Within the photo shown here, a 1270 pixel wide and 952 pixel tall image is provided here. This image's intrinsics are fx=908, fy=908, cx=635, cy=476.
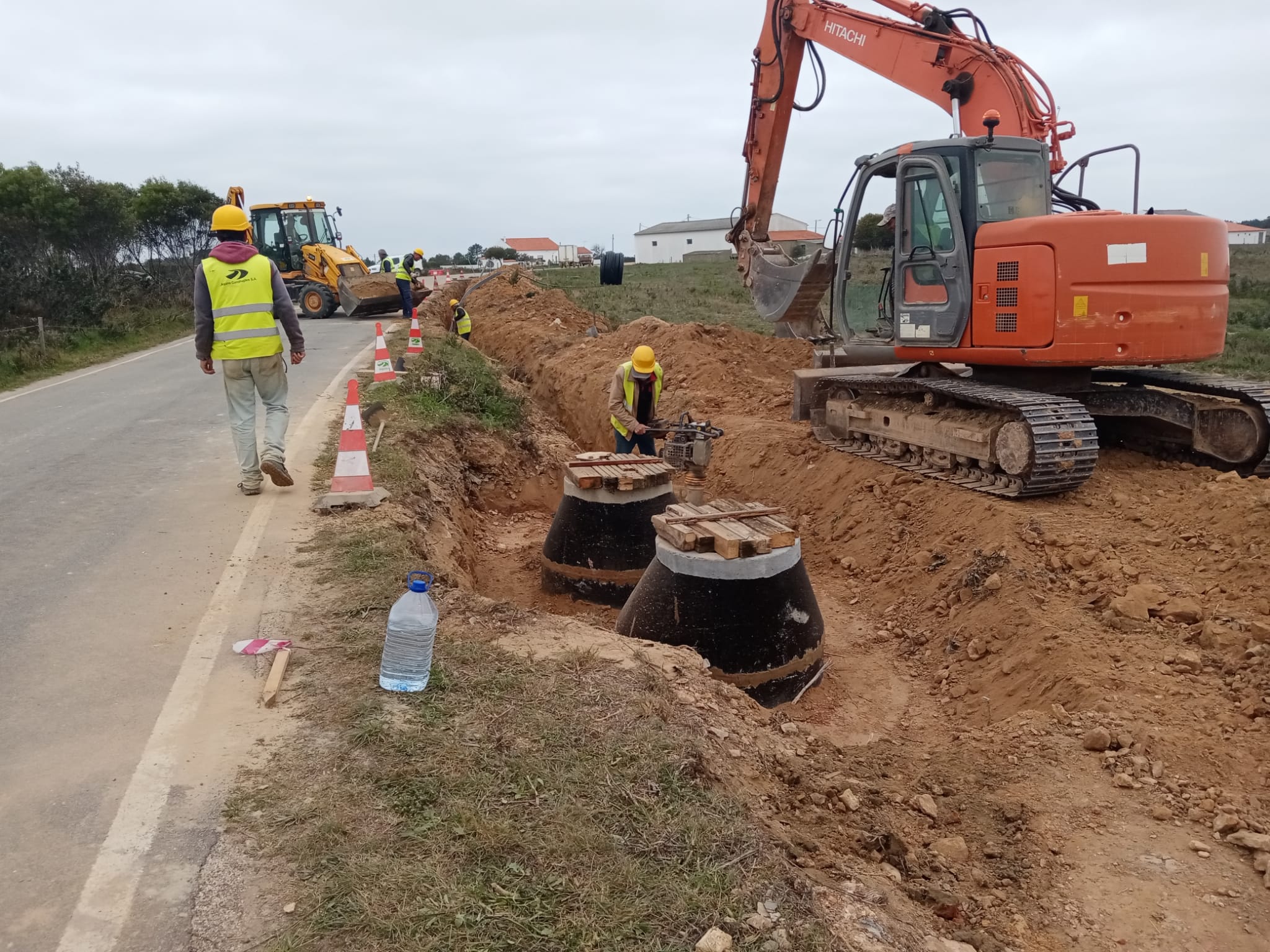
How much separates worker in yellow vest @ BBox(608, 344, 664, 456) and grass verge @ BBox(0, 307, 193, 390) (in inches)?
380

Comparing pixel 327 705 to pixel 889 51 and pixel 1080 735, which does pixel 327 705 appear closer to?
pixel 1080 735

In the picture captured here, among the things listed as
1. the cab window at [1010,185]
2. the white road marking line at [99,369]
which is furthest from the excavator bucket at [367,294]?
A: the cab window at [1010,185]

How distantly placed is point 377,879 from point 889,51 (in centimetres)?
934

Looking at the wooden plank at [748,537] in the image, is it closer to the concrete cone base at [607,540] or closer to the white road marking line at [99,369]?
the concrete cone base at [607,540]

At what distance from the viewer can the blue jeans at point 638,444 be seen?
9.08m

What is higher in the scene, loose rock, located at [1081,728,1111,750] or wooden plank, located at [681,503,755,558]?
wooden plank, located at [681,503,755,558]

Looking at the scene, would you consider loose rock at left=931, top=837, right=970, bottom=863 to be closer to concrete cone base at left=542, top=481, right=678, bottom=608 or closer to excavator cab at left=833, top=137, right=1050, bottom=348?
concrete cone base at left=542, top=481, right=678, bottom=608

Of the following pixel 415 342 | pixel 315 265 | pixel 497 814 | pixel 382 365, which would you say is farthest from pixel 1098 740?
pixel 315 265

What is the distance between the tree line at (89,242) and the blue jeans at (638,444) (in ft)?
52.3

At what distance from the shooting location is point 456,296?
27.2 metres

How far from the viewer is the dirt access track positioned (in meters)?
3.66

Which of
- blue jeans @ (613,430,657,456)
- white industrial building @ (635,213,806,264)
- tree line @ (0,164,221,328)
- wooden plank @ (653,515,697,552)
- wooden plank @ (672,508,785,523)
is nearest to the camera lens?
wooden plank @ (653,515,697,552)

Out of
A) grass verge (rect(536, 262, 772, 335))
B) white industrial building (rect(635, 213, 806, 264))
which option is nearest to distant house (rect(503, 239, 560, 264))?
white industrial building (rect(635, 213, 806, 264))

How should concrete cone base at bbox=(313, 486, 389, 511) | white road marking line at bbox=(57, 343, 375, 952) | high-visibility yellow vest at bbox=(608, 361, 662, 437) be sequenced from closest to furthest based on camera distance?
white road marking line at bbox=(57, 343, 375, 952)
concrete cone base at bbox=(313, 486, 389, 511)
high-visibility yellow vest at bbox=(608, 361, 662, 437)
